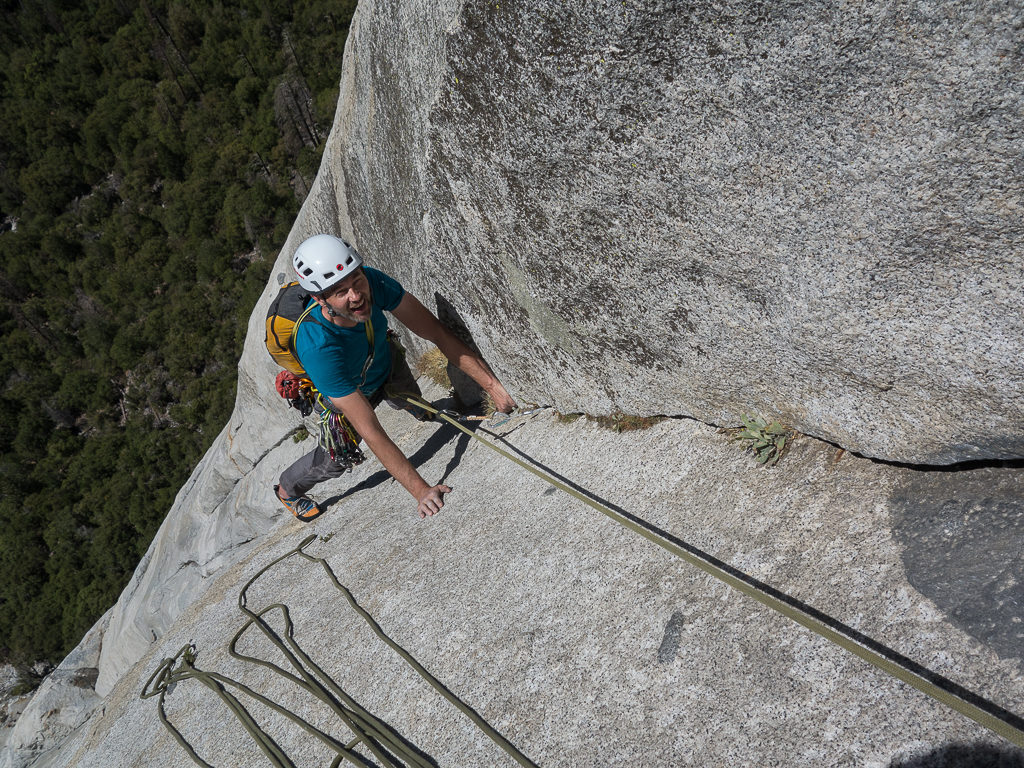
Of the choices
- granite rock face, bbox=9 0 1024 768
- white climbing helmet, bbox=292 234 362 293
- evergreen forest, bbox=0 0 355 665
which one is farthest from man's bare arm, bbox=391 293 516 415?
evergreen forest, bbox=0 0 355 665

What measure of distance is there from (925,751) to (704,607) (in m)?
1.05

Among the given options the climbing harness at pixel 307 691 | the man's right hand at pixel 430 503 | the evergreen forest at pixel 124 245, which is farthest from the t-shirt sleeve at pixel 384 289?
the evergreen forest at pixel 124 245

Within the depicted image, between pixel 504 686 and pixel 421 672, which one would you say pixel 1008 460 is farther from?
pixel 421 672

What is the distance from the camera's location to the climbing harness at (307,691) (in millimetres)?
3402

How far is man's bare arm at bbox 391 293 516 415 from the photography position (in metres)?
5.50

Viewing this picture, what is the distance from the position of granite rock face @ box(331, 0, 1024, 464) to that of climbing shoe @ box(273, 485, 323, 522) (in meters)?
3.36

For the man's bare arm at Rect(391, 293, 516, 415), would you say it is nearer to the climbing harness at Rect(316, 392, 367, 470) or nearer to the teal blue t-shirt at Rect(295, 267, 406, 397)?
the teal blue t-shirt at Rect(295, 267, 406, 397)

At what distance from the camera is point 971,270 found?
257cm

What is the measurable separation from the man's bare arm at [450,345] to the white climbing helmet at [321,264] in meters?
0.80

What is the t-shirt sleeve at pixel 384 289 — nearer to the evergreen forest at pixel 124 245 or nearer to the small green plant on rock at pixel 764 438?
the small green plant on rock at pixel 764 438

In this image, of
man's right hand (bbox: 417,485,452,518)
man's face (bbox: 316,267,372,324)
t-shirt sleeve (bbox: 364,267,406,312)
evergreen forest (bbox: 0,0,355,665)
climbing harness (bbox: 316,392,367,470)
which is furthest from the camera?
evergreen forest (bbox: 0,0,355,665)

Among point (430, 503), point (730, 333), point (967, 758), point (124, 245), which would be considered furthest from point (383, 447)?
point (124, 245)

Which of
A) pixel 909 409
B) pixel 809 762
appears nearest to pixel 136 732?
pixel 809 762

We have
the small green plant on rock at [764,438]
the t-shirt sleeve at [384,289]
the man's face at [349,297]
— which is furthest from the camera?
the t-shirt sleeve at [384,289]
